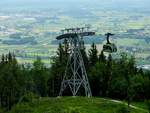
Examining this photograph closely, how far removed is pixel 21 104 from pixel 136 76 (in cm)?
2360

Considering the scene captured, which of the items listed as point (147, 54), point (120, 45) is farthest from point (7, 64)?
point (120, 45)

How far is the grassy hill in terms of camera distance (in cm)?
7225

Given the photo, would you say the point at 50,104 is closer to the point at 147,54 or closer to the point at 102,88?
the point at 102,88

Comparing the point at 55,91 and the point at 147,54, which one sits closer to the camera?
the point at 55,91

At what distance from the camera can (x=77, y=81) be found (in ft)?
284

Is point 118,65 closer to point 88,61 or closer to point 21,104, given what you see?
point 88,61

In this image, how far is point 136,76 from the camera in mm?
89875

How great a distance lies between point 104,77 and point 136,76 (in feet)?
26.8

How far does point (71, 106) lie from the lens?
2881 inches

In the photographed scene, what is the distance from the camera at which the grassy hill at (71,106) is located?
72250mm

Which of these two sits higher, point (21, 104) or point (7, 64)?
point (7, 64)

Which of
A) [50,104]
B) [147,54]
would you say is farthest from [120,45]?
[50,104]

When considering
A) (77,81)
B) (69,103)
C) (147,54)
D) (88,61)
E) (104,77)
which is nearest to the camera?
(69,103)

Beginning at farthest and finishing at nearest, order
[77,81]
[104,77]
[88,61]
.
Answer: [88,61] → [104,77] → [77,81]
